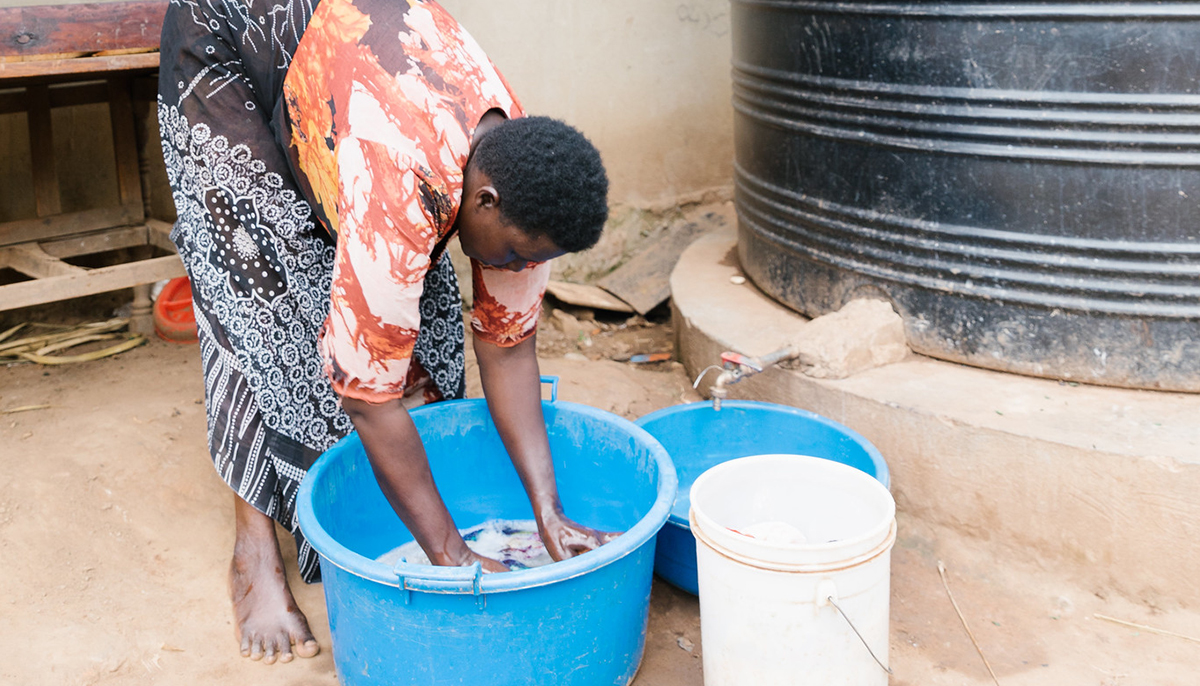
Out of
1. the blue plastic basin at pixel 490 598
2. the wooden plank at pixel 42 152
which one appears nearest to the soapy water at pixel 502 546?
the blue plastic basin at pixel 490 598

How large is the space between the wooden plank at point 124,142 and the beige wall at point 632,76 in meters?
1.09

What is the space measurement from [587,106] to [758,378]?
1.49 metres

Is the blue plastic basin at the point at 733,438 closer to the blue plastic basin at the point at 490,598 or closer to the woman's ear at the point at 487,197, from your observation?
the blue plastic basin at the point at 490,598

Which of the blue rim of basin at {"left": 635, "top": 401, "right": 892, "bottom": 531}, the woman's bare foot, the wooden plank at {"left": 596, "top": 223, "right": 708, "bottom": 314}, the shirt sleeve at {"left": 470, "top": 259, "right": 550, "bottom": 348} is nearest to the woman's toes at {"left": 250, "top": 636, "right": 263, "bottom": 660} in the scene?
the woman's bare foot

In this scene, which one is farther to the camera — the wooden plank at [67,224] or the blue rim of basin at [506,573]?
the wooden plank at [67,224]

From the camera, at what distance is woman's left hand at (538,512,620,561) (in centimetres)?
198

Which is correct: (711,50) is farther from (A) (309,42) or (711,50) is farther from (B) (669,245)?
(A) (309,42)

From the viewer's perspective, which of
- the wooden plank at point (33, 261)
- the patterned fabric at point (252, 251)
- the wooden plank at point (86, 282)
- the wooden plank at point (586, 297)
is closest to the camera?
the patterned fabric at point (252, 251)

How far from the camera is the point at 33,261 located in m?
2.90

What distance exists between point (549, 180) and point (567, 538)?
82cm

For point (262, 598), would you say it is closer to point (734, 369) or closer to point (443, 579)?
point (443, 579)

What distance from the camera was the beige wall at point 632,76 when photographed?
3535 mm

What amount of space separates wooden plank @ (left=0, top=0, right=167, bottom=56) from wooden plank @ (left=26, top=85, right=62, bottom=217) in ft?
2.38

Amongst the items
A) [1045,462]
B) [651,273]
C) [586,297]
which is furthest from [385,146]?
[651,273]
